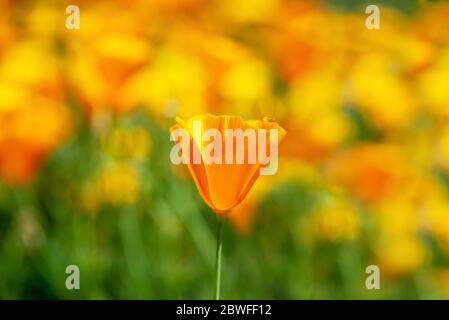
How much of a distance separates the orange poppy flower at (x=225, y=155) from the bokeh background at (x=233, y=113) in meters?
0.11

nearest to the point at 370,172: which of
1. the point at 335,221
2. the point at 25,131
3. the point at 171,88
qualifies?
the point at 335,221

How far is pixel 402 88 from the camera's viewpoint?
1.14m

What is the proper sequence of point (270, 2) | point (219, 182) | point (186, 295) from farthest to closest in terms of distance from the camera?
point (270, 2) < point (186, 295) < point (219, 182)

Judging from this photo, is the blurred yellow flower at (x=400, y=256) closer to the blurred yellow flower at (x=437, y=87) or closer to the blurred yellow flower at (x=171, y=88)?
the blurred yellow flower at (x=437, y=87)

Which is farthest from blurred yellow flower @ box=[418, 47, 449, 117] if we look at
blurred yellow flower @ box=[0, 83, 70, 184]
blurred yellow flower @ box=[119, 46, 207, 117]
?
blurred yellow flower @ box=[0, 83, 70, 184]

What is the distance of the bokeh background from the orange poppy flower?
106mm

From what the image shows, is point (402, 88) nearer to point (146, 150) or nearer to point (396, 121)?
point (396, 121)

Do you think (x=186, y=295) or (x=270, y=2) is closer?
(x=186, y=295)

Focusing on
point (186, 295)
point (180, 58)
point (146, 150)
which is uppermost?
point (180, 58)

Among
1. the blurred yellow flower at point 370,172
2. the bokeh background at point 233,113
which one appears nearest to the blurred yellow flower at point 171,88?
the bokeh background at point 233,113

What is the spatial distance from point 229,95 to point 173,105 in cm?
6

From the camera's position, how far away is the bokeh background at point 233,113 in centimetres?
107

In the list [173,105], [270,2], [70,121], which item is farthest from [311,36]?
[70,121]

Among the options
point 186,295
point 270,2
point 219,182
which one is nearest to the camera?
point 219,182
